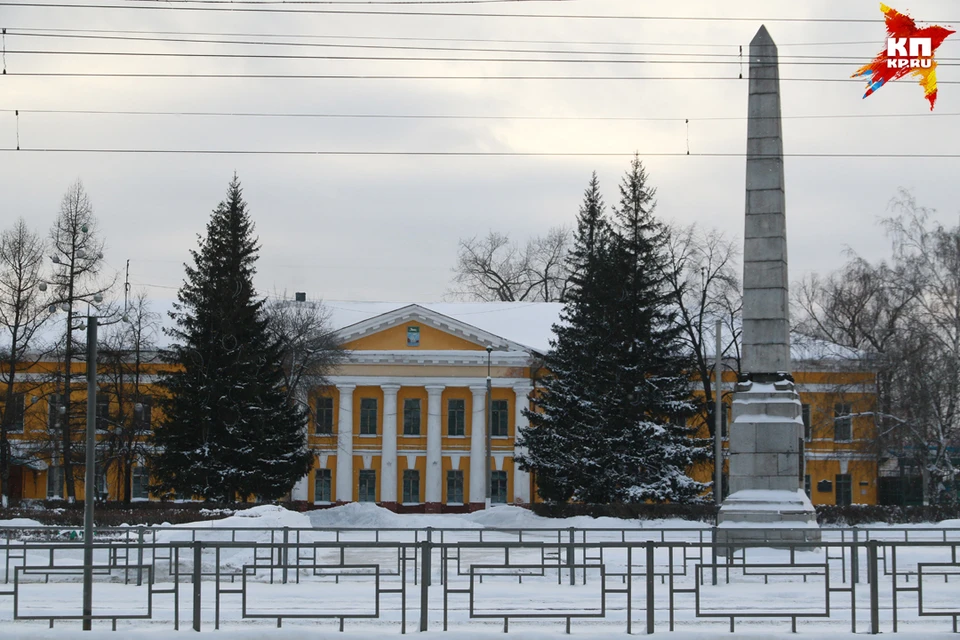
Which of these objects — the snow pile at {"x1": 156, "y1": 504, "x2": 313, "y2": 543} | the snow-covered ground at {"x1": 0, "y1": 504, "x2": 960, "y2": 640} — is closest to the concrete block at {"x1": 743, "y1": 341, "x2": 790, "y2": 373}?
the snow-covered ground at {"x1": 0, "y1": 504, "x2": 960, "y2": 640}

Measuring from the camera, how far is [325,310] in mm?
59781

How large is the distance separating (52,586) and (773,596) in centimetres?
994

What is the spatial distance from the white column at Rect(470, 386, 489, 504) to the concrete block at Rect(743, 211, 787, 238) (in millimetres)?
34180

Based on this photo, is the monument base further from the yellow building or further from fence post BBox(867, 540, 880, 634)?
the yellow building

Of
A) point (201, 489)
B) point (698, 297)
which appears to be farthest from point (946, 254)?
point (201, 489)

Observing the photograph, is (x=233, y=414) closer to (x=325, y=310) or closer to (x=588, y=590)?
(x=325, y=310)

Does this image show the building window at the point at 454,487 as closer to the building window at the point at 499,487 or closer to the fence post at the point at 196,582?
the building window at the point at 499,487

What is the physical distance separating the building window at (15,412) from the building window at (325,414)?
12459 mm

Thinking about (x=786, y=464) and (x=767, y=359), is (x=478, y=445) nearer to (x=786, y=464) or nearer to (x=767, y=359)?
(x=767, y=359)

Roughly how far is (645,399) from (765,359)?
20018 mm

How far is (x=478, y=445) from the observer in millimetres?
56875

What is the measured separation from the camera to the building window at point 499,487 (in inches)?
2247

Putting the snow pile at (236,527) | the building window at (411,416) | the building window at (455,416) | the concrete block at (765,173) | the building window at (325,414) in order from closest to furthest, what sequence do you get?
1. the snow pile at (236,527)
2. the concrete block at (765,173)
3. the building window at (325,414)
4. the building window at (455,416)
5. the building window at (411,416)

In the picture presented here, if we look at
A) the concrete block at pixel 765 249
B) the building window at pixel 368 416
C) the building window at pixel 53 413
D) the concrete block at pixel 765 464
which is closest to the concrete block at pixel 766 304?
the concrete block at pixel 765 249
